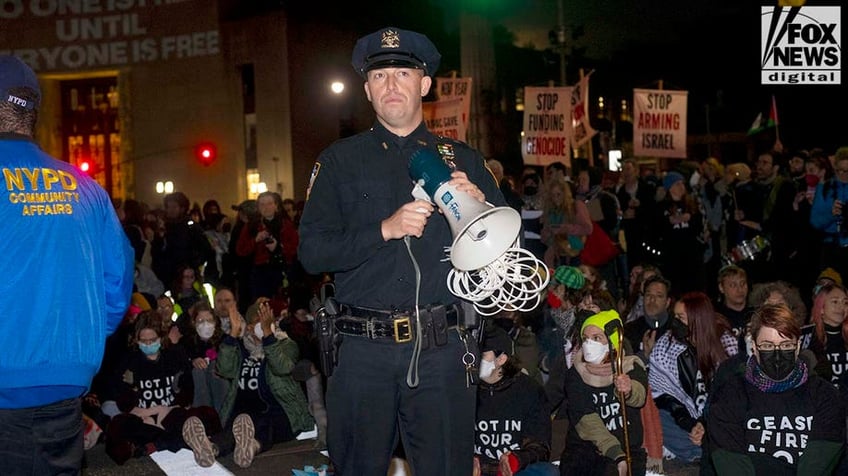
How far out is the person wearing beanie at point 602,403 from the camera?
671cm

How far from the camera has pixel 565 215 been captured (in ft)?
39.9

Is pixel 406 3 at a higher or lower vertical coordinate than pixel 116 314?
higher

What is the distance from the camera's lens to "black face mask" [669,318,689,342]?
26.0 feet

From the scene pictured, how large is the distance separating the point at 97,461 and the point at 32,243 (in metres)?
5.13

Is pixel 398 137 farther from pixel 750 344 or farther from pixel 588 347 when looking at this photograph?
pixel 588 347

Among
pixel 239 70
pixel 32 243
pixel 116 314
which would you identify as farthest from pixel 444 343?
pixel 239 70

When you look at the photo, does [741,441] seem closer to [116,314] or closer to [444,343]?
[444,343]

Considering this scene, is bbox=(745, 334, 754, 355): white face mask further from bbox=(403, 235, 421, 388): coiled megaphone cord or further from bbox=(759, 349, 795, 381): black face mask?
bbox=(403, 235, 421, 388): coiled megaphone cord

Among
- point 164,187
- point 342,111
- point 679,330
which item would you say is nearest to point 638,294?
point 679,330

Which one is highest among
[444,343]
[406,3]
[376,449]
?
[406,3]

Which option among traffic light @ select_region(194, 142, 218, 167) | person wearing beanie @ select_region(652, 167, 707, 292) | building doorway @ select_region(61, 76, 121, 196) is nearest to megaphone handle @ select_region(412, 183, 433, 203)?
person wearing beanie @ select_region(652, 167, 707, 292)

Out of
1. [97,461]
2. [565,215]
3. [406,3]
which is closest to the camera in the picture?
[97,461]

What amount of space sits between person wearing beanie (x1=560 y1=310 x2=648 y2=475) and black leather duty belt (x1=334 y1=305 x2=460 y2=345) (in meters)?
3.04

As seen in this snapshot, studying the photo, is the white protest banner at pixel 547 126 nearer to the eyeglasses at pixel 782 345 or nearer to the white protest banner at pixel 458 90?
the white protest banner at pixel 458 90
